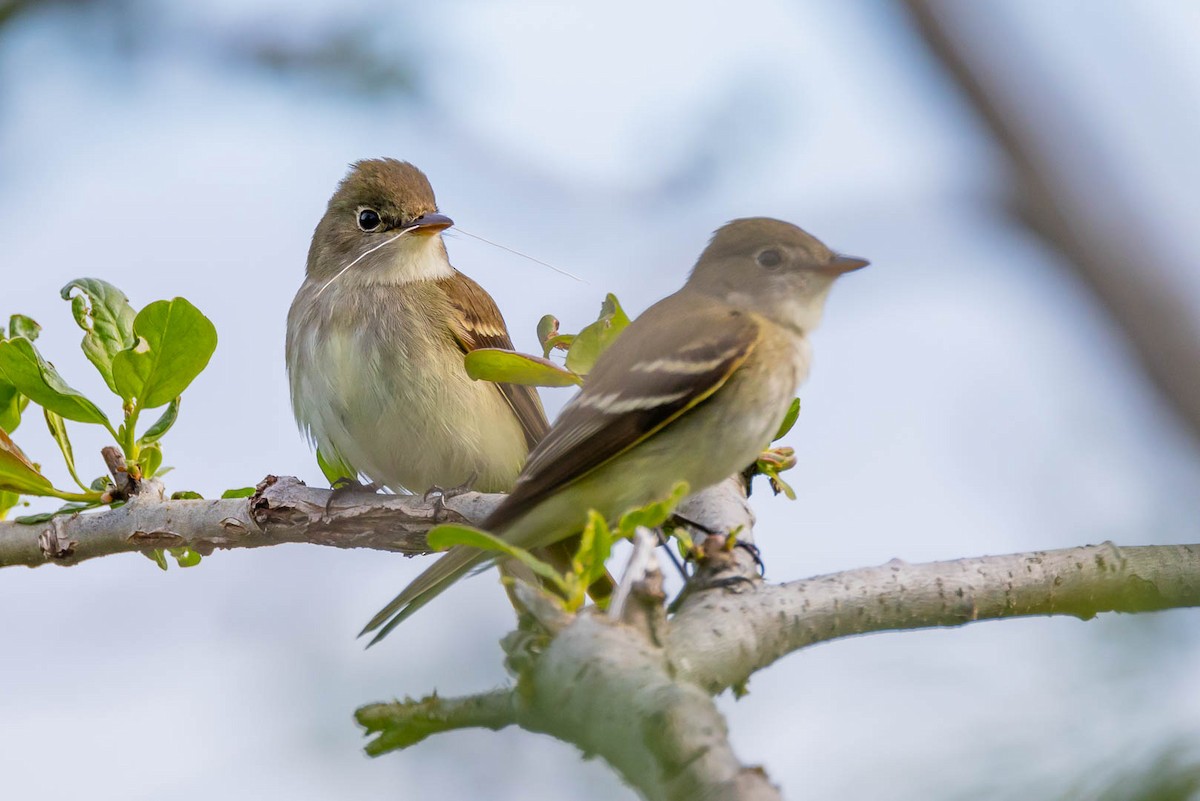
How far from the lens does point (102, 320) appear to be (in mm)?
4176

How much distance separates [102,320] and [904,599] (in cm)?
278

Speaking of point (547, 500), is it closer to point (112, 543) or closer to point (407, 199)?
point (112, 543)

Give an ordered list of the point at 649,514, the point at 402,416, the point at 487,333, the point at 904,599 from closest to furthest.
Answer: the point at 649,514, the point at 904,599, the point at 402,416, the point at 487,333

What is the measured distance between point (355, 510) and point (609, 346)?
3.02 feet

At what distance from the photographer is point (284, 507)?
3.88 m

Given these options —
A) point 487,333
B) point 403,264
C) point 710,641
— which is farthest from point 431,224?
point 710,641

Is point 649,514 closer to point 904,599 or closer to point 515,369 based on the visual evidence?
point 904,599

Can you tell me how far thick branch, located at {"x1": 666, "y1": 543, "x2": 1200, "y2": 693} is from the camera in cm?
221

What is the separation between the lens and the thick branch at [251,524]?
152 inches

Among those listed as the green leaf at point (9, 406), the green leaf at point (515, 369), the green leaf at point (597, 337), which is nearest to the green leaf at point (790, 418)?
the green leaf at point (597, 337)

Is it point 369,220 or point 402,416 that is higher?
point 369,220

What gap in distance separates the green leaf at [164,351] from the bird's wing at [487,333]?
158cm

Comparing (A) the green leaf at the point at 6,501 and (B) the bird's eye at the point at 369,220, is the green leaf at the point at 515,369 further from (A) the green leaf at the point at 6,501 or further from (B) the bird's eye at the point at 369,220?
(B) the bird's eye at the point at 369,220

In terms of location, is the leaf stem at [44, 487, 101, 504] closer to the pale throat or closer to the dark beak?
the pale throat
